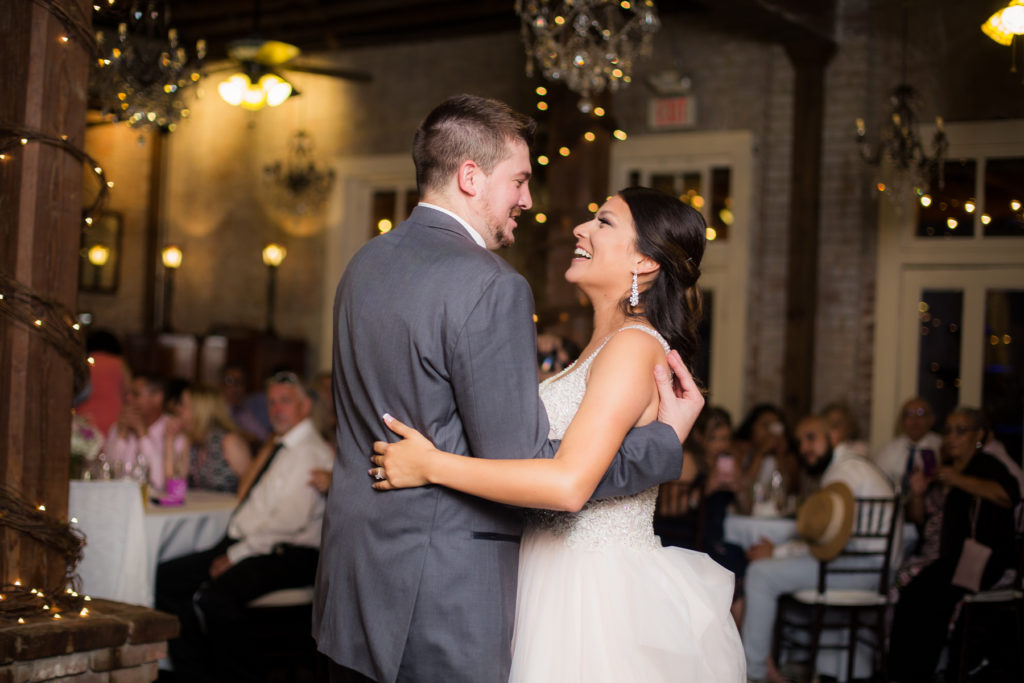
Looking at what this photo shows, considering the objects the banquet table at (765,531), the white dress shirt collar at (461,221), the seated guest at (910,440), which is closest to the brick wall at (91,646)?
the white dress shirt collar at (461,221)

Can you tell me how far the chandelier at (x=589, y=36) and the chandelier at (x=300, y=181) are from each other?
525 centimetres

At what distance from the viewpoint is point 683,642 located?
202cm

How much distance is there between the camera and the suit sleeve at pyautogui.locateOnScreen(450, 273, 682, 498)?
1.69 m

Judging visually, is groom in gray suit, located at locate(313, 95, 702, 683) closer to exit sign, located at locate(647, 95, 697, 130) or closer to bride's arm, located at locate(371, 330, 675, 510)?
bride's arm, located at locate(371, 330, 675, 510)

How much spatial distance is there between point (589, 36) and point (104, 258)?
757cm

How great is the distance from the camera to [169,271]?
35.8ft

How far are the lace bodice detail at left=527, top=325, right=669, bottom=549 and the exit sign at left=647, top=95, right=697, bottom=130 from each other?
6.24 metres

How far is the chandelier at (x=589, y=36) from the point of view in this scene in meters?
5.00

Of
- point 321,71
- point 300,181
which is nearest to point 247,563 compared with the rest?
point 321,71

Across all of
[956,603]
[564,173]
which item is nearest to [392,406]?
[956,603]

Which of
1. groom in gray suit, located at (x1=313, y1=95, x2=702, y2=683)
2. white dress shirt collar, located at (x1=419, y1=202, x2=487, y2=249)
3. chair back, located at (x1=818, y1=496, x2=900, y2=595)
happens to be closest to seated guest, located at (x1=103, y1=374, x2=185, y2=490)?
chair back, located at (x1=818, y1=496, x2=900, y2=595)

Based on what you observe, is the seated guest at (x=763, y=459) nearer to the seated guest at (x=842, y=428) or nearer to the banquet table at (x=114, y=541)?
the seated guest at (x=842, y=428)

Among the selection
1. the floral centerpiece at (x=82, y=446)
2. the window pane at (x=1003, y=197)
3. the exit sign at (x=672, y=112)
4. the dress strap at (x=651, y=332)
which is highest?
the exit sign at (x=672, y=112)

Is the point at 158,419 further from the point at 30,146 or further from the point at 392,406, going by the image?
the point at 392,406
